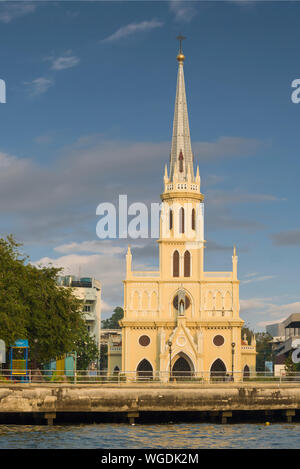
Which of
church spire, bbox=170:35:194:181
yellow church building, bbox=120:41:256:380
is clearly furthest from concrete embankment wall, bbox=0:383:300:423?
church spire, bbox=170:35:194:181

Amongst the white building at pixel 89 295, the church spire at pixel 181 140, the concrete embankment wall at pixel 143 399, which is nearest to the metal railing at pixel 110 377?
the concrete embankment wall at pixel 143 399

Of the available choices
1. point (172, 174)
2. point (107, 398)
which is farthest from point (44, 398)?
point (172, 174)

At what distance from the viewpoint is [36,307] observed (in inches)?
2542

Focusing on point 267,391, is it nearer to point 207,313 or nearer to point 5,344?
point 5,344

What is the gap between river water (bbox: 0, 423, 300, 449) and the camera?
135 ft

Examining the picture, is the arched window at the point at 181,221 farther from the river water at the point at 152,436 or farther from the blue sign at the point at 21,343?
the river water at the point at 152,436

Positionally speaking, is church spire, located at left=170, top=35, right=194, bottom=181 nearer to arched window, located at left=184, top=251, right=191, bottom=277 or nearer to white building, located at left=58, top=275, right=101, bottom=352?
arched window, located at left=184, top=251, right=191, bottom=277

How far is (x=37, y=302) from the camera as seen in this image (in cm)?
6425

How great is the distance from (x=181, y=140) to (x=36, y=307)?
55190 millimetres

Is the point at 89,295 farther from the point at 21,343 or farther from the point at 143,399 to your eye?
the point at 143,399

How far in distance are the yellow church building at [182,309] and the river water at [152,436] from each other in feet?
169

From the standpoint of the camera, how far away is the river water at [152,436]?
4118cm

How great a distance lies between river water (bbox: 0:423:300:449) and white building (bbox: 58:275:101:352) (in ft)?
360
